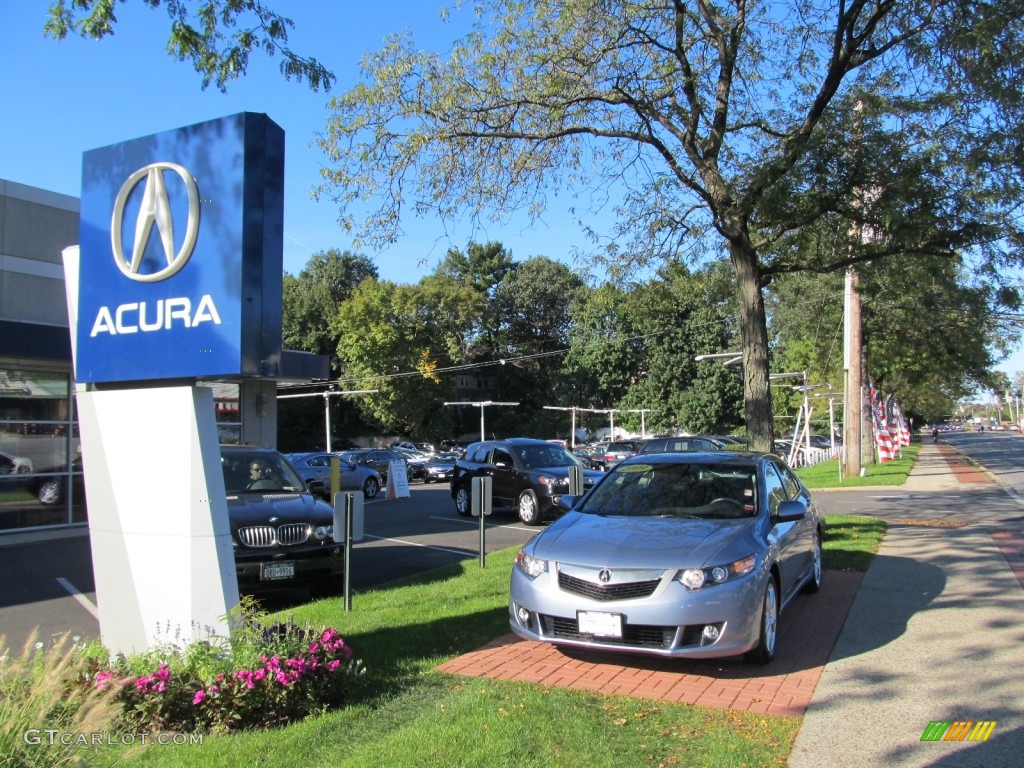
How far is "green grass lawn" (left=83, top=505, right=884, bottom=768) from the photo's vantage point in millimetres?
3934

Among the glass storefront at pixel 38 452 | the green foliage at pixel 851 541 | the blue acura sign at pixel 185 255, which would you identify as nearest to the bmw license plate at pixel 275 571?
the blue acura sign at pixel 185 255

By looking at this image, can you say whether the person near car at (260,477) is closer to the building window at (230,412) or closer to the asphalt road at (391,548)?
the asphalt road at (391,548)

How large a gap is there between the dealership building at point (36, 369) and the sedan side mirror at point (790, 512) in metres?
8.11

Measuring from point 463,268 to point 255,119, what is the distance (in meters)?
60.5

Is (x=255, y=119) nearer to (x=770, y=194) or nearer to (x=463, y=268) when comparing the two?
(x=770, y=194)

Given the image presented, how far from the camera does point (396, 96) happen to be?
10750 mm

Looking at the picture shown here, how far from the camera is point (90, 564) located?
10703mm

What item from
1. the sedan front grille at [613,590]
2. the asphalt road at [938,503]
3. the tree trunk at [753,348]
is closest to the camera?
the sedan front grille at [613,590]

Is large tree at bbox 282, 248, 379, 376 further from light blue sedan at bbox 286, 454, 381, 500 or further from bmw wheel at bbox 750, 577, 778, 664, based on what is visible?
bmw wheel at bbox 750, 577, 778, 664

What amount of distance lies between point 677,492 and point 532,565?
1680mm

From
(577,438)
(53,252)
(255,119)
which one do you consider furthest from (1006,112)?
(577,438)

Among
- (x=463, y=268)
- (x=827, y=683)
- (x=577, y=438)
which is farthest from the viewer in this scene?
(x=577, y=438)

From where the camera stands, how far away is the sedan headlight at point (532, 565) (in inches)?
224

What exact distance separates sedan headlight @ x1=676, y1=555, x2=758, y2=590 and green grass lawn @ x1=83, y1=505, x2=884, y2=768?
2.58ft
